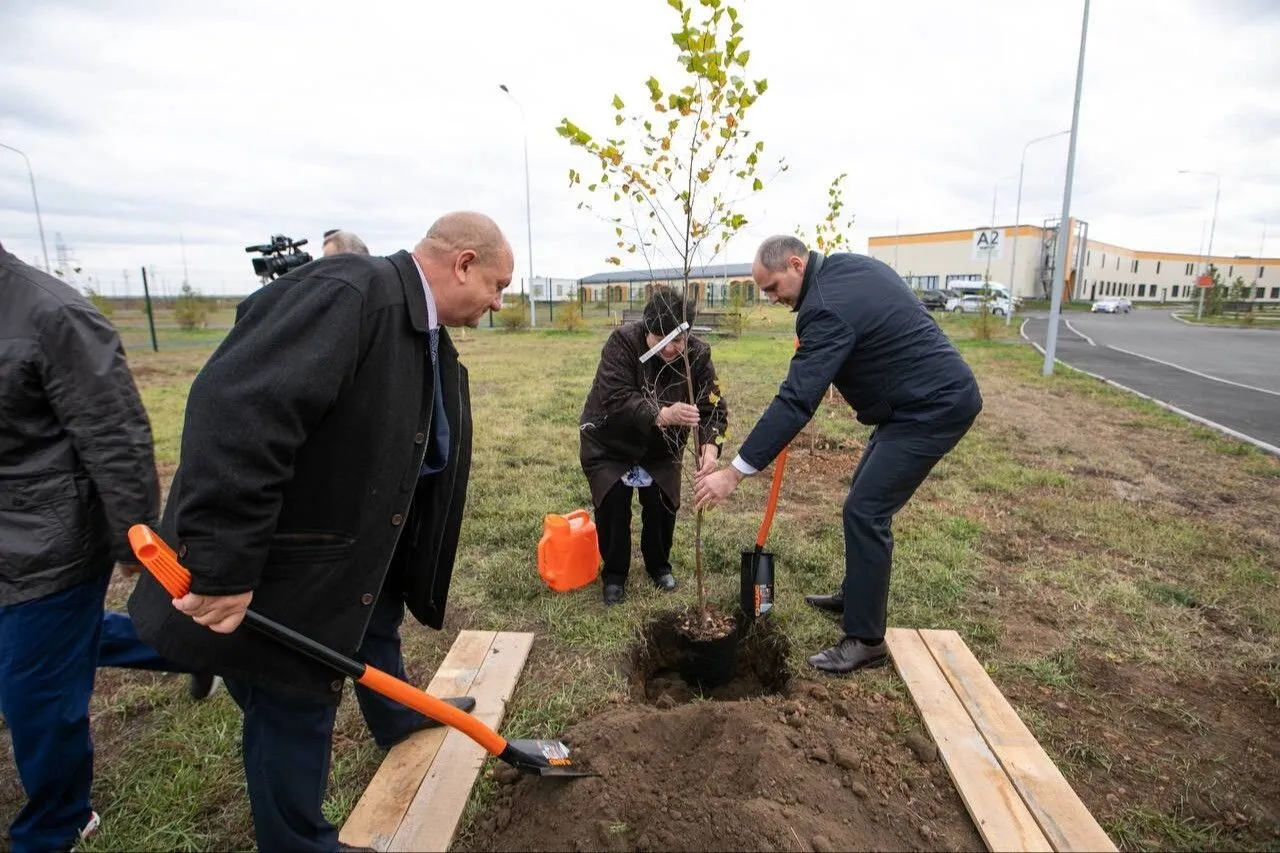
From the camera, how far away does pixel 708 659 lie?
3127 millimetres

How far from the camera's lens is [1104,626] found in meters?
3.55

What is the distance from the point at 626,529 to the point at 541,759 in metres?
1.70

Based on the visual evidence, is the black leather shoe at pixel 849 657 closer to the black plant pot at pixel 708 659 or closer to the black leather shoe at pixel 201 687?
the black plant pot at pixel 708 659

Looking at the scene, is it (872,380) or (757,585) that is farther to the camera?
(757,585)

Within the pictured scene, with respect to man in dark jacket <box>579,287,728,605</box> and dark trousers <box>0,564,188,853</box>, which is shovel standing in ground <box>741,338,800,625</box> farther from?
dark trousers <box>0,564,188,853</box>

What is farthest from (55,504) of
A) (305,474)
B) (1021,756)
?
(1021,756)

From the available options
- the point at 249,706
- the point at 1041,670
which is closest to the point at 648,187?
the point at 249,706

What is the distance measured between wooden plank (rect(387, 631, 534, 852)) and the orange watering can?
0.79 m

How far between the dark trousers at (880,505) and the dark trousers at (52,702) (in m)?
2.82

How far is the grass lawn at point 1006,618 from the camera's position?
2416mm

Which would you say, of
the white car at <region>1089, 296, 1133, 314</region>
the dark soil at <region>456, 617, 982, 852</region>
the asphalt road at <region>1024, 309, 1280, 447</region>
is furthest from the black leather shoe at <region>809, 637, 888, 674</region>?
the white car at <region>1089, 296, 1133, 314</region>

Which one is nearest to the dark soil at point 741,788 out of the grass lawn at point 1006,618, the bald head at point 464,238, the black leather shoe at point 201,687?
the grass lawn at point 1006,618

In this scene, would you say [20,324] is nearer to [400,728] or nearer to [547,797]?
[400,728]

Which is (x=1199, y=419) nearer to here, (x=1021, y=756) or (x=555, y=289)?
(x=1021, y=756)
